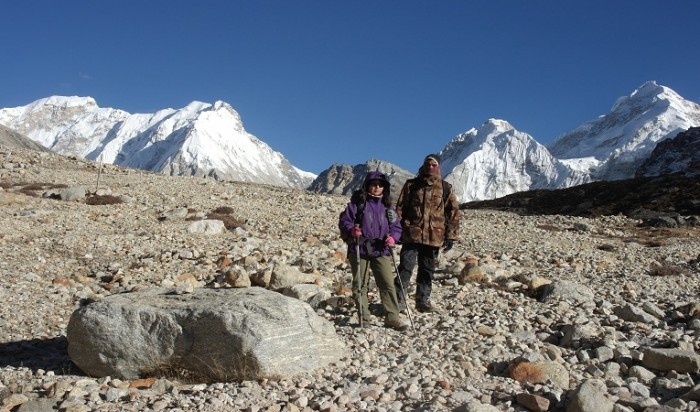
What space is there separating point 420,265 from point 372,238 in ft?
4.11

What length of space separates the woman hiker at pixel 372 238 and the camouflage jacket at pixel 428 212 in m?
0.51

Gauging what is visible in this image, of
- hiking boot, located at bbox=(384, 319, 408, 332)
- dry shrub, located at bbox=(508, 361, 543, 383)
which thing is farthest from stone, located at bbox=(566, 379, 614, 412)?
hiking boot, located at bbox=(384, 319, 408, 332)

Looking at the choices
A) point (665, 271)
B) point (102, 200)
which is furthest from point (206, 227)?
point (665, 271)

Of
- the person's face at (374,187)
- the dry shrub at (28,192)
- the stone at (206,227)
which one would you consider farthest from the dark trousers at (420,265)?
the dry shrub at (28,192)

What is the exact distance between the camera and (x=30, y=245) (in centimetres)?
1324

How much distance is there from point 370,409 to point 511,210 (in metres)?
33.1

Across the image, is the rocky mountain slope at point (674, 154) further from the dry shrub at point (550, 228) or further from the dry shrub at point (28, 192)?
the dry shrub at point (28, 192)

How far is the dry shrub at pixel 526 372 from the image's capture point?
19.0 ft

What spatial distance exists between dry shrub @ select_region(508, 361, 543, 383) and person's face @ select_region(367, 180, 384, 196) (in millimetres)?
3166

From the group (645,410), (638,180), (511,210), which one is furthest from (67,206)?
(638,180)

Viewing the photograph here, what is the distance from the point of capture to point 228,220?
18547mm

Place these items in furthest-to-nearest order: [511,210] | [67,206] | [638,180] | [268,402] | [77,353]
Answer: [638,180]
[511,210]
[67,206]
[77,353]
[268,402]

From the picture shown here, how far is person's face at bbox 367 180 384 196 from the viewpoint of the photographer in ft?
26.3

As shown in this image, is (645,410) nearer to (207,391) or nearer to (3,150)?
(207,391)
